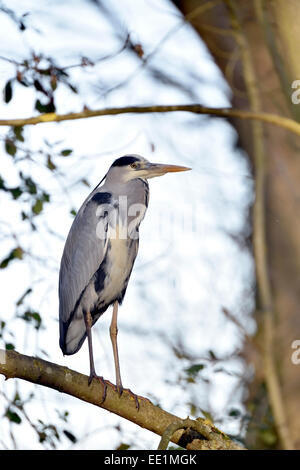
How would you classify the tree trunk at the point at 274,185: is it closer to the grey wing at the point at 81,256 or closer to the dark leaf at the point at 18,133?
the grey wing at the point at 81,256

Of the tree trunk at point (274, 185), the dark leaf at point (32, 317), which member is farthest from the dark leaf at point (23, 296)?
the tree trunk at point (274, 185)

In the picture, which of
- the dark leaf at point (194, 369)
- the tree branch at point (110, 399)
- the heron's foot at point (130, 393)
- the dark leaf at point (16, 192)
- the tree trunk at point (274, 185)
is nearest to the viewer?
the tree branch at point (110, 399)

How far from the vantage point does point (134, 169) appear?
3.77 meters

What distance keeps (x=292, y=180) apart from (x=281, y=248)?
0.59 meters

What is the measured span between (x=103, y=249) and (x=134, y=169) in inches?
18.0

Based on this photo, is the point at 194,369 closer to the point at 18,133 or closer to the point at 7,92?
the point at 18,133

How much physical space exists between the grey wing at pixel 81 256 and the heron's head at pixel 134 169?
148mm

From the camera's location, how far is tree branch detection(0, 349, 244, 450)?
2.60 m

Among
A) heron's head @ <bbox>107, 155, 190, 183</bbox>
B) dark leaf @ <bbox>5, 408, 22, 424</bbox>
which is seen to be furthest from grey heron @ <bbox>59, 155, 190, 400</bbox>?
dark leaf @ <bbox>5, 408, 22, 424</bbox>

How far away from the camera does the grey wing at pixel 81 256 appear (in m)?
3.59

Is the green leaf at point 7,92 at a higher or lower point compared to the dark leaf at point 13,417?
higher

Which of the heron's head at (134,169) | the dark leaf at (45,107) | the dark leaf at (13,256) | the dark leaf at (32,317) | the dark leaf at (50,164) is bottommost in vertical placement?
the dark leaf at (32,317)

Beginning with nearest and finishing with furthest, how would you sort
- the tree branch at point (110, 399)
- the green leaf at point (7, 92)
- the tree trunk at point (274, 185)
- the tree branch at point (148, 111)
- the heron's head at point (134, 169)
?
the tree branch at point (110, 399), the tree branch at point (148, 111), the green leaf at point (7, 92), the heron's head at point (134, 169), the tree trunk at point (274, 185)
